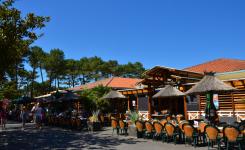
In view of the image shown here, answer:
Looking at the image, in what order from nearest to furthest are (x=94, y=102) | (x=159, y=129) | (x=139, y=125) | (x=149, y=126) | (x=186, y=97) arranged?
(x=159, y=129) → (x=149, y=126) → (x=139, y=125) → (x=186, y=97) → (x=94, y=102)

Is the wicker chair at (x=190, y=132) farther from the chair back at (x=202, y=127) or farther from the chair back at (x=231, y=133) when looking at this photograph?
the chair back at (x=231, y=133)

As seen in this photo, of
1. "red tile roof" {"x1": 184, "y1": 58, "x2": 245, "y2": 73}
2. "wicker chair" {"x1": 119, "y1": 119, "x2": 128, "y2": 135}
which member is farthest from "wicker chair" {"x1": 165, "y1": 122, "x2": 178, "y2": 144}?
"red tile roof" {"x1": 184, "y1": 58, "x2": 245, "y2": 73}

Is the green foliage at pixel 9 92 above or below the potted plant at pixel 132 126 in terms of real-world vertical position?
above

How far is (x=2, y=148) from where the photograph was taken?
1222 cm

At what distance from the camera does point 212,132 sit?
9.74m

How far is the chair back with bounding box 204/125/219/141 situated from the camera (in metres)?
9.67

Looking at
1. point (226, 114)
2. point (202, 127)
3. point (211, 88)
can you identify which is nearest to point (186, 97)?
point (226, 114)

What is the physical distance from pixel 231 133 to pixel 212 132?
0.71 meters

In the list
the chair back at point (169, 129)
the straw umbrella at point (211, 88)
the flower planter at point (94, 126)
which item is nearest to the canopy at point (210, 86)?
the straw umbrella at point (211, 88)

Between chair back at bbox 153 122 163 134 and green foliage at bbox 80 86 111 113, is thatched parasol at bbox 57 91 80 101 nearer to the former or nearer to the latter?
green foliage at bbox 80 86 111 113

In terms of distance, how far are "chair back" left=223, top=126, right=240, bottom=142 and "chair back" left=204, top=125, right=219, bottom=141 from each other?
1.42 feet

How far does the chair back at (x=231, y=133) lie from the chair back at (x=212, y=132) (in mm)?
433

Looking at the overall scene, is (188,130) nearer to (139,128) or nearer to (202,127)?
(202,127)

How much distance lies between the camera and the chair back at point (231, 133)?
29.8 ft
